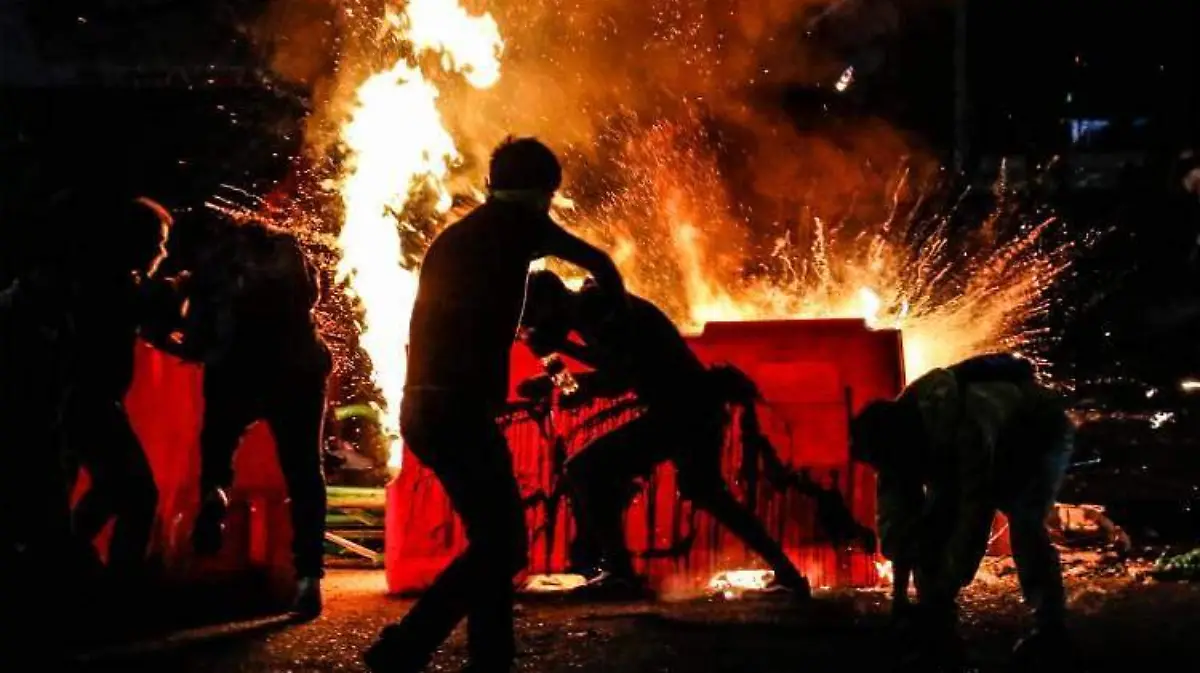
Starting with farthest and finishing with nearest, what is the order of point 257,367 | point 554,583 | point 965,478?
point 554,583, point 257,367, point 965,478

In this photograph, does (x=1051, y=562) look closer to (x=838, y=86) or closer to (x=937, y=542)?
(x=937, y=542)

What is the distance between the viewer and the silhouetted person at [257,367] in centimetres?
552

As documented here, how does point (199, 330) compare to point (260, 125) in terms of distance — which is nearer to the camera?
point (199, 330)

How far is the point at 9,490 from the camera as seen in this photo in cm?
480

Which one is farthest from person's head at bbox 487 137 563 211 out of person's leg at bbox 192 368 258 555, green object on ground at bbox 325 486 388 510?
green object on ground at bbox 325 486 388 510

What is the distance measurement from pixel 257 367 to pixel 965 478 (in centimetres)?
319

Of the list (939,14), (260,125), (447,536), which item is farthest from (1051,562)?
(939,14)

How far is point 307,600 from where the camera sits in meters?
5.54

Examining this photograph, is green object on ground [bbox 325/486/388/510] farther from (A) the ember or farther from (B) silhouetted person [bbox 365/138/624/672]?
(B) silhouetted person [bbox 365/138/624/672]

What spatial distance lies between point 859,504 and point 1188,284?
32.7 feet

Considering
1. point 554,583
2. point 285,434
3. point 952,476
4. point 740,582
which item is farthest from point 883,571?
point 285,434

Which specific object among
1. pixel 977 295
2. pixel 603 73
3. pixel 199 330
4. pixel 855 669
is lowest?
pixel 855 669

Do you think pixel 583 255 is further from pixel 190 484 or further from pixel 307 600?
pixel 190 484

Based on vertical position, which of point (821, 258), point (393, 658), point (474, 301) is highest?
point (821, 258)
